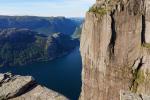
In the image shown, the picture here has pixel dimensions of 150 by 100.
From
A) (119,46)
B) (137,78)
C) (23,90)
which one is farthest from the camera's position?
(119,46)

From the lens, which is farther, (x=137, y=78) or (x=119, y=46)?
(x=119, y=46)

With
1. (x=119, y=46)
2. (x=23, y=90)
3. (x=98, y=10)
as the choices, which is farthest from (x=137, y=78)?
(x=23, y=90)

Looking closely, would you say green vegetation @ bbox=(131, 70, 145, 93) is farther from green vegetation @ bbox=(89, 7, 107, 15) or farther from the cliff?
green vegetation @ bbox=(89, 7, 107, 15)

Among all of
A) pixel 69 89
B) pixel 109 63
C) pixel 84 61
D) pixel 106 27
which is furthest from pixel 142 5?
pixel 69 89

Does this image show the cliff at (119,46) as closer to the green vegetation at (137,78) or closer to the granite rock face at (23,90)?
the green vegetation at (137,78)

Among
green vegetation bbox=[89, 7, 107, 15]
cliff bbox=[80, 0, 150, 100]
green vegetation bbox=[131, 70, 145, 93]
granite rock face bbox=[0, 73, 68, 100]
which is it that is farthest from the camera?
green vegetation bbox=[89, 7, 107, 15]

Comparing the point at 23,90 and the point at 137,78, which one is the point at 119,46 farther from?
the point at 23,90

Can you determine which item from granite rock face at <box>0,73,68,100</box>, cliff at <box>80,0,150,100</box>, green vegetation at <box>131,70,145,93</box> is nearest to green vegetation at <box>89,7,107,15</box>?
cliff at <box>80,0,150,100</box>
